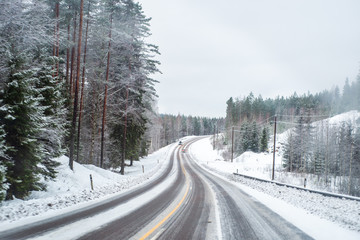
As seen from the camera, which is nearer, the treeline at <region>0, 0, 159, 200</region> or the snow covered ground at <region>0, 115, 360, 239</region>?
the snow covered ground at <region>0, 115, 360, 239</region>

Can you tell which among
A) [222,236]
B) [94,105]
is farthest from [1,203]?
[94,105]

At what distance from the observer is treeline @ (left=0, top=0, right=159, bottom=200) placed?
720 centimetres

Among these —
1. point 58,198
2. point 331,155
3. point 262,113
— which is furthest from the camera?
point 262,113

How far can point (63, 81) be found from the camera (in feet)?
45.7

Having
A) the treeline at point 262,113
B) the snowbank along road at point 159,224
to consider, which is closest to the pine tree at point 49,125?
the snowbank along road at point 159,224

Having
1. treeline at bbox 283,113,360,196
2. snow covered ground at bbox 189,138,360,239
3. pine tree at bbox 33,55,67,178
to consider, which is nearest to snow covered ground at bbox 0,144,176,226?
pine tree at bbox 33,55,67,178

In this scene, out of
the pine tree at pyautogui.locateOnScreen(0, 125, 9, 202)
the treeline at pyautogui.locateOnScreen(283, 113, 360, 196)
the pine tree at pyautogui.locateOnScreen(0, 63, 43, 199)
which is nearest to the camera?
the pine tree at pyautogui.locateOnScreen(0, 125, 9, 202)

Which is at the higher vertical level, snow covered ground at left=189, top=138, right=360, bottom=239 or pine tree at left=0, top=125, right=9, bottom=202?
pine tree at left=0, top=125, right=9, bottom=202

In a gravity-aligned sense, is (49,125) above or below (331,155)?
above

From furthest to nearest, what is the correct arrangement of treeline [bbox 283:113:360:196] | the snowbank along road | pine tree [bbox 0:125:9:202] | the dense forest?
the dense forest
treeline [bbox 283:113:360:196]
pine tree [bbox 0:125:9:202]
the snowbank along road

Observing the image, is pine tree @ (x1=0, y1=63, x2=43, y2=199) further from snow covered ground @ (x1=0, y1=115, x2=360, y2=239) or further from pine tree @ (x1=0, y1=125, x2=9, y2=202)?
snow covered ground @ (x1=0, y1=115, x2=360, y2=239)

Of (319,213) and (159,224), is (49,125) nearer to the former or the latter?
(159,224)

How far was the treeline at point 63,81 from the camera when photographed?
720 centimetres

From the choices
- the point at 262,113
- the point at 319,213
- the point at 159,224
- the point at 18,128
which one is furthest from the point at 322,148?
the point at 262,113
